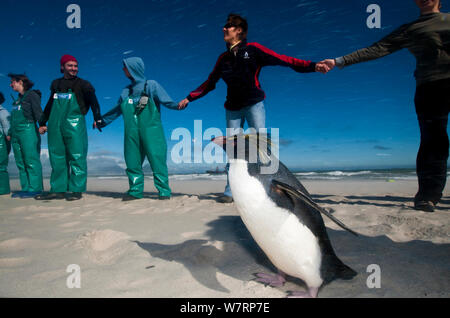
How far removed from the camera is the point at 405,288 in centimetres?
130

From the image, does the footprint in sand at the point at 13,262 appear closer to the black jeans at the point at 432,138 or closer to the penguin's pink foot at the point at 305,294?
the penguin's pink foot at the point at 305,294

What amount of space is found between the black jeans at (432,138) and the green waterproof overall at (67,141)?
508 cm

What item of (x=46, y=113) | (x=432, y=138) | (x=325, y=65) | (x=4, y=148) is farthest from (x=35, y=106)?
(x=432, y=138)

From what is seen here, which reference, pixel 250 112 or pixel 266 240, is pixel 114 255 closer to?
pixel 266 240

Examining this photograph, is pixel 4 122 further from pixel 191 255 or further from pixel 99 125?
pixel 191 255

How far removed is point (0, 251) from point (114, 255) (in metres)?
0.95

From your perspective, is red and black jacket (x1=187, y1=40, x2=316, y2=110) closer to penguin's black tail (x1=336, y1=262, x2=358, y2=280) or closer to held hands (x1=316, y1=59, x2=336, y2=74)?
held hands (x1=316, y1=59, x2=336, y2=74)

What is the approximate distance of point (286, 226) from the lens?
1.31 meters

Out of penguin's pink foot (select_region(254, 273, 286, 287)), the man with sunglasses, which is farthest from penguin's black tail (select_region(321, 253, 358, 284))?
the man with sunglasses

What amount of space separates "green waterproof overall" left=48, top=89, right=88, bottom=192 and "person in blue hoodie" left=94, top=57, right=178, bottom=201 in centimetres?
84

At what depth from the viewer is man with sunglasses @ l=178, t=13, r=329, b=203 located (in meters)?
2.98

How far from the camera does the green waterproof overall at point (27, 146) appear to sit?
4.80 metres

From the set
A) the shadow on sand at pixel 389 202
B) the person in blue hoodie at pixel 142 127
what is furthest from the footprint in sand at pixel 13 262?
the shadow on sand at pixel 389 202
